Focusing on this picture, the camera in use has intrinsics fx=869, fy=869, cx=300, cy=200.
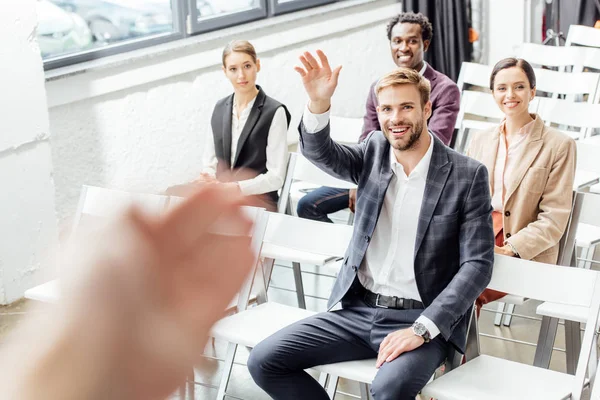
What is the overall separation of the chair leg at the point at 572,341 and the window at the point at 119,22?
3.19 m

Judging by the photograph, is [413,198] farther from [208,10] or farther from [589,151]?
[208,10]

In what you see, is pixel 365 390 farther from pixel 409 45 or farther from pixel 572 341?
pixel 409 45

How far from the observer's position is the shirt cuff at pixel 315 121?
2.73 metres

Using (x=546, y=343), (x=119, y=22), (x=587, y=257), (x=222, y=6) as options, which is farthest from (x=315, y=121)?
(x=222, y=6)

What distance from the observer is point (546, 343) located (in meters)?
2.89

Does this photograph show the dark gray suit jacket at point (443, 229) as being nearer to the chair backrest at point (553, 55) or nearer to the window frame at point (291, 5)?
the chair backrest at point (553, 55)

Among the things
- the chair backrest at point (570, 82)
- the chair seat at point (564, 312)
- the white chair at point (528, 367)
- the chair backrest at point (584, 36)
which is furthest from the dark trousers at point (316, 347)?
the chair backrest at point (584, 36)

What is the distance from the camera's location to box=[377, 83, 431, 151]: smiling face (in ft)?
9.13

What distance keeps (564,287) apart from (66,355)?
2.42m

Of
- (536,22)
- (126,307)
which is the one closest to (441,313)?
(126,307)

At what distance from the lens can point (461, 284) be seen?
260 centimetres

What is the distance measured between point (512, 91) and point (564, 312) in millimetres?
1123

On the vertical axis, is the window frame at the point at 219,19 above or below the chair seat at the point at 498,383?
above

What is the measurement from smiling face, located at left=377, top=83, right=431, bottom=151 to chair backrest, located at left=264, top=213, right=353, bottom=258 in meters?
0.39
